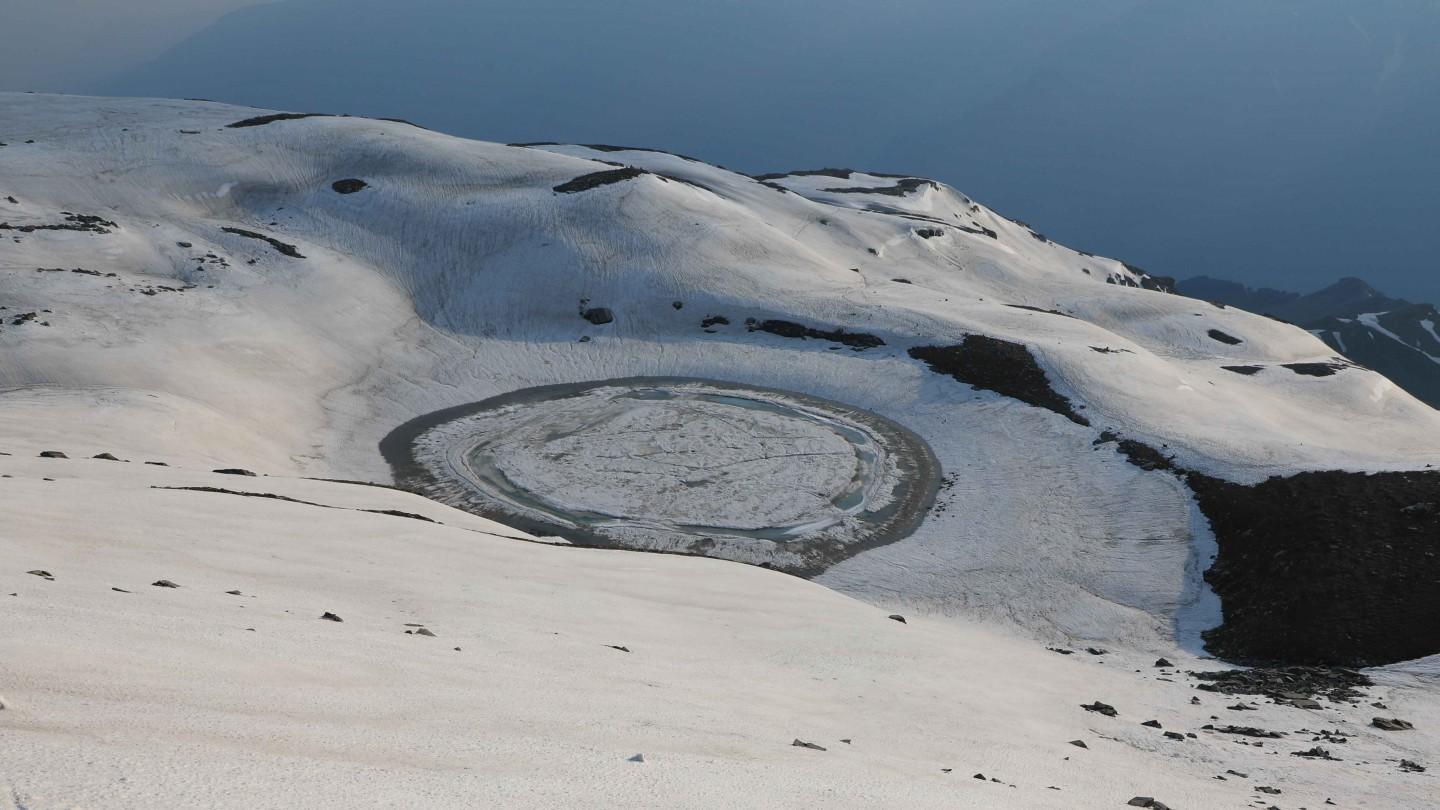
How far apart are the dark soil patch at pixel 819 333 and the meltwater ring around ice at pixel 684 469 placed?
10.1m

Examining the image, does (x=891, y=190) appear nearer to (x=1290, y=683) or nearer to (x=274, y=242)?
(x=274, y=242)

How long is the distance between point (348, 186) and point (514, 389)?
38871 millimetres

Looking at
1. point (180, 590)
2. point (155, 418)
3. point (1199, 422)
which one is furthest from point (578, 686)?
point (1199, 422)

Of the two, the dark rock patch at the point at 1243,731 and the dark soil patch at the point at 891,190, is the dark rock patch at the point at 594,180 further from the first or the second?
the dark rock patch at the point at 1243,731

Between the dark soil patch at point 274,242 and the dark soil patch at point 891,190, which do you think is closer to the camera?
the dark soil patch at point 274,242

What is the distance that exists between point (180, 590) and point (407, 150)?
9083cm

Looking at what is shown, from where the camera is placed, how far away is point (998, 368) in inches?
2579

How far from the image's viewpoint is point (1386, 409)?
244 feet

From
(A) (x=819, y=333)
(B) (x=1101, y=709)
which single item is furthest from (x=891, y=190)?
(B) (x=1101, y=709)

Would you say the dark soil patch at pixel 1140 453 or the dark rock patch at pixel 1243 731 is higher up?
the dark soil patch at pixel 1140 453

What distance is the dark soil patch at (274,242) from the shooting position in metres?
77.8

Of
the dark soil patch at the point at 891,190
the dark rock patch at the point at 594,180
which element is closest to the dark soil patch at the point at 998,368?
the dark rock patch at the point at 594,180

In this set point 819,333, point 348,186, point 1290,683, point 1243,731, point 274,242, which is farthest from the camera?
point 348,186

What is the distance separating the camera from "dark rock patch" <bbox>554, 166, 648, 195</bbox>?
3703 inches
